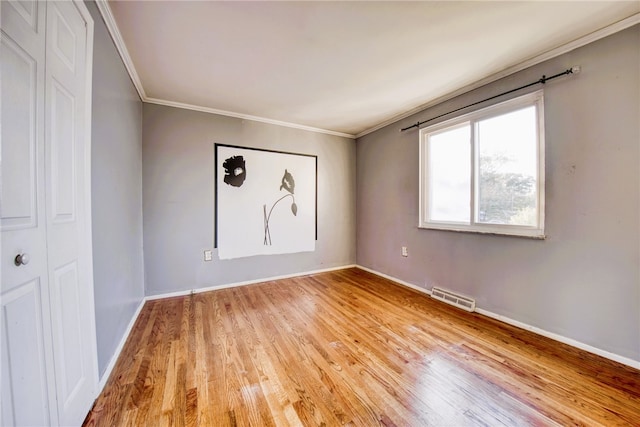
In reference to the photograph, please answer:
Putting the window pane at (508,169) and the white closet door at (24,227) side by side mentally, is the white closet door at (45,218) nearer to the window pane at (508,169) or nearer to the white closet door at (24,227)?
the white closet door at (24,227)

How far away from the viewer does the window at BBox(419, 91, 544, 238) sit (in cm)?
205

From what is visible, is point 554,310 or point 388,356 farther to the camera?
point 554,310

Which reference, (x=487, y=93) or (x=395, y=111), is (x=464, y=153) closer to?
(x=487, y=93)

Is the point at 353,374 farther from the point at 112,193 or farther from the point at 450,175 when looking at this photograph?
the point at 450,175

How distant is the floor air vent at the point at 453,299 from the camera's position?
2445 millimetres

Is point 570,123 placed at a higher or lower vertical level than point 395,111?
lower

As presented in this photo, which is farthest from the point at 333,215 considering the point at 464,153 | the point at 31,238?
the point at 31,238

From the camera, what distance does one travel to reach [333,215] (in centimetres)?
400

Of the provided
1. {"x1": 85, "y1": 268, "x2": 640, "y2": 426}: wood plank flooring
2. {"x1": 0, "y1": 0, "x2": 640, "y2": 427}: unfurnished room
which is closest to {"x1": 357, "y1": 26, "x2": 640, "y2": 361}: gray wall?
{"x1": 0, "y1": 0, "x2": 640, "y2": 427}: unfurnished room

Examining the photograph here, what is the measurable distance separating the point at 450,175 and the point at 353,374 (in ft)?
7.71

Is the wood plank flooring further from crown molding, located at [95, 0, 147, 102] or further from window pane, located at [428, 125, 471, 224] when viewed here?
crown molding, located at [95, 0, 147, 102]

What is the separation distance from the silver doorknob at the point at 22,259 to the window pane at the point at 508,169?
10.3 ft

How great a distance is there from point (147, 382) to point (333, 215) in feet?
9.98

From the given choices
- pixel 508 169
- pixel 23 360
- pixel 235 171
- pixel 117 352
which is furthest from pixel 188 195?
pixel 508 169
